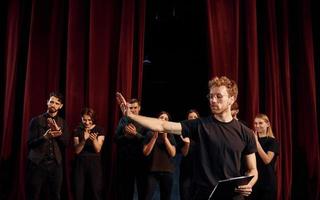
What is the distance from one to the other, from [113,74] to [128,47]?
1.39 ft

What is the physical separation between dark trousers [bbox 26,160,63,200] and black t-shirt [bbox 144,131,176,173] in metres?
1.00

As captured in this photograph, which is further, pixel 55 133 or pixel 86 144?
pixel 86 144

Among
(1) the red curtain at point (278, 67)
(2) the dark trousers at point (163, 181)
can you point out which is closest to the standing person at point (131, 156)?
(2) the dark trousers at point (163, 181)

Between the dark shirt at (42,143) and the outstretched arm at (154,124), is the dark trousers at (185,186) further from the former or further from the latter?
the outstretched arm at (154,124)

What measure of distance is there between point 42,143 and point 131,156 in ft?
3.19

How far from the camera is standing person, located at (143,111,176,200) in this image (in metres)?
4.18

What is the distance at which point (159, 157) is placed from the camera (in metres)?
4.29

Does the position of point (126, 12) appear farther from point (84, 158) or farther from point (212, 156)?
point (212, 156)

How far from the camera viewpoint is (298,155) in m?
5.41

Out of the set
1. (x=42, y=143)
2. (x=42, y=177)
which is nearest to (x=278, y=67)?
(x=42, y=143)

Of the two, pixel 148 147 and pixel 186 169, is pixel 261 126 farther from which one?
pixel 148 147

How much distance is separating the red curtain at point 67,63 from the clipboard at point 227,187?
2903 millimetres

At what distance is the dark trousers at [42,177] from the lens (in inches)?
160

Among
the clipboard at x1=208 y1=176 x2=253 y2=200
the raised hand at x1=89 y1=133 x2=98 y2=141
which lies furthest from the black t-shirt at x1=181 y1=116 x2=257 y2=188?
the raised hand at x1=89 y1=133 x2=98 y2=141
